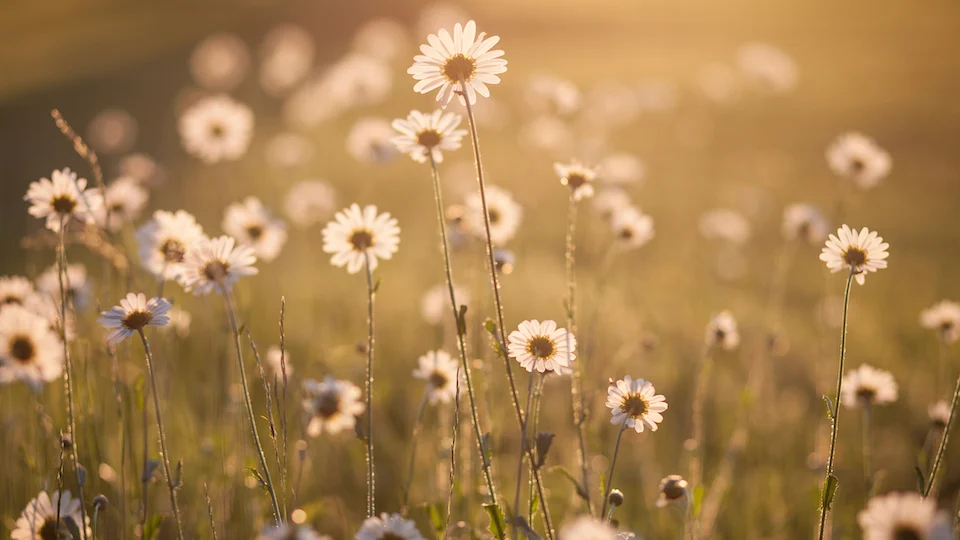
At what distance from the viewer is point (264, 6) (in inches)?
935

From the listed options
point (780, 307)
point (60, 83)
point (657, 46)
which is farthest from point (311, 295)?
point (657, 46)

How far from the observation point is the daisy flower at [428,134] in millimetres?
2027

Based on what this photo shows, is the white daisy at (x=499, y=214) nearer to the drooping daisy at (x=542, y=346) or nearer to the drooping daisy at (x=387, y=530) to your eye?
the drooping daisy at (x=542, y=346)

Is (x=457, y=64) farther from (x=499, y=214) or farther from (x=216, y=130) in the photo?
(x=216, y=130)

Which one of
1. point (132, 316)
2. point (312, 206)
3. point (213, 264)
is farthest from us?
point (312, 206)

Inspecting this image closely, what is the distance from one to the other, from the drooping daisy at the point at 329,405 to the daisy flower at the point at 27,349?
2.48 feet

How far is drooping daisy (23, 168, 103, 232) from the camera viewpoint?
2.21 metres

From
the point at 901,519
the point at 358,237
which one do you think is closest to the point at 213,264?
the point at 358,237

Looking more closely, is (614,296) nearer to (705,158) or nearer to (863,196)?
(863,196)

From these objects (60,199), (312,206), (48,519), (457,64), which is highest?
(312,206)

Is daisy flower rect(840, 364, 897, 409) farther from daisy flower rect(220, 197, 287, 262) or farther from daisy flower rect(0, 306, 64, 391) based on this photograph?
daisy flower rect(0, 306, 64, 391)

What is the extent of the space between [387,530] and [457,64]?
111cm

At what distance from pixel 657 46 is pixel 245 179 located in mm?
13267

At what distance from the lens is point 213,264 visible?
178cm
